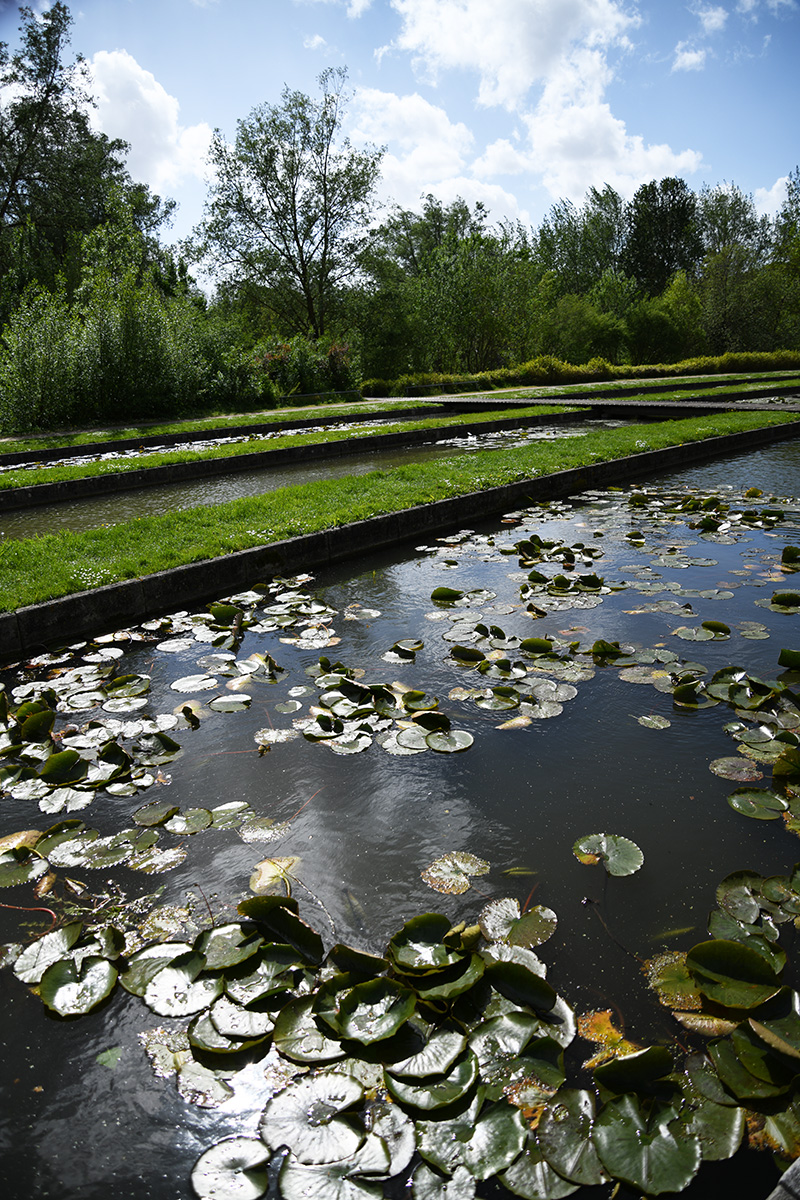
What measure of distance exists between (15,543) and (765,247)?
208 feet

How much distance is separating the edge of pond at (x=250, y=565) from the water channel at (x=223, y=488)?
3.13 m

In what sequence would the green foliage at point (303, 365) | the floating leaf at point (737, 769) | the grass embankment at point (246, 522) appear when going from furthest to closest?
the green foliage at point (303, 365) < the grass embankment at point (246, 522) < the floating leaf at point (737, 769)

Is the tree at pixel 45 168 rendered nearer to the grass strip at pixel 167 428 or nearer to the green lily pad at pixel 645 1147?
the grass strip at pixel 167 428

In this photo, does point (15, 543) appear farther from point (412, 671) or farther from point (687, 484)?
point (687, 484)

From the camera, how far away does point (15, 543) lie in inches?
260

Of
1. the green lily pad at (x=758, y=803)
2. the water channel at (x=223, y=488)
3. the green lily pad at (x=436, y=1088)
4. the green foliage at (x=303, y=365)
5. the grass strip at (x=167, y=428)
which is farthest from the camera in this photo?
the green foliage at (x=303, y=365)

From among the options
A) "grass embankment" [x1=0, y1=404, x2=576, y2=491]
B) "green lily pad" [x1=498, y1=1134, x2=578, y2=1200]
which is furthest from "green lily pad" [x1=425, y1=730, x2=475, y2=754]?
"grass embankment" [x1=0, y1=404, x2=576, y2=491]

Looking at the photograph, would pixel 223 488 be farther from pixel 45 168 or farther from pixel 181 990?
pixel 45 168

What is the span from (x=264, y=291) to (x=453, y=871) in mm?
37568

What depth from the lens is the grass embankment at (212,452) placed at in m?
10.7

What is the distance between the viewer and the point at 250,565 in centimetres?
586

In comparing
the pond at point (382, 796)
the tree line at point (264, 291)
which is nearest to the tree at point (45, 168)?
the tree line at point (264, 291)

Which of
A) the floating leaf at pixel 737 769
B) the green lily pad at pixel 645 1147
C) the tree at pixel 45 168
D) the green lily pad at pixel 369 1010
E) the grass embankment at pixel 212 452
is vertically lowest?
the floating leaf at pixel 737 769

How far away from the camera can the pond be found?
1.76 meters
